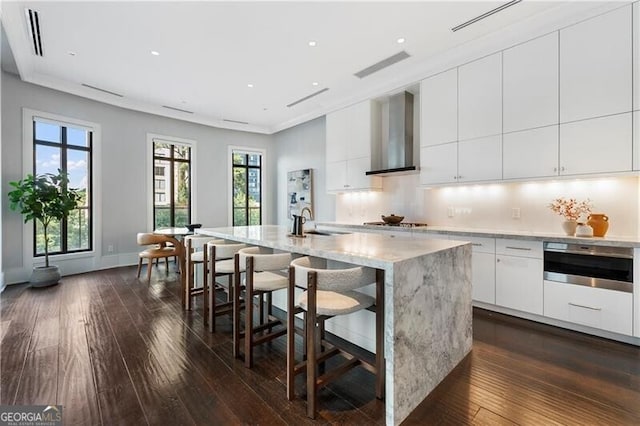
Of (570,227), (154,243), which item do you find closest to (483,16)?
(570,227)

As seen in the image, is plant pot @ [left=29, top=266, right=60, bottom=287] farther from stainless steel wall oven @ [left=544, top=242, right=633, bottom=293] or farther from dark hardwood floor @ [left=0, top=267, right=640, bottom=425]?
stainless steel wall oven @ [left=544, top=242, right=633, bottom=293]

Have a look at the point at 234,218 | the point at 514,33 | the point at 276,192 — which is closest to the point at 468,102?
the point at 514,33

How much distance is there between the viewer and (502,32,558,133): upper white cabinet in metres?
2.97

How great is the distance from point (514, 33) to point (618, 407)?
3.50 meters

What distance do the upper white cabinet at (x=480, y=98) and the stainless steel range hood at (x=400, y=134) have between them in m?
0.91

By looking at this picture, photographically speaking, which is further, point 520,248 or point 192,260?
point 192,260

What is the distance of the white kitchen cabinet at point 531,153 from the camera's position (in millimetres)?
2979

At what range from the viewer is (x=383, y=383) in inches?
71.1

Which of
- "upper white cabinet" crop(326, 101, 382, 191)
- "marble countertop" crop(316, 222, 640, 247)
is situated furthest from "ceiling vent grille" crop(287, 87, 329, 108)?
"marble countertop" crop(316, 222, 640, 247)

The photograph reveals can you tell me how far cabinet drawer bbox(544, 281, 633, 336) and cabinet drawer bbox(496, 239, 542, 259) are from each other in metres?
0.31

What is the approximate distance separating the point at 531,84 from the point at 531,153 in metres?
0.76

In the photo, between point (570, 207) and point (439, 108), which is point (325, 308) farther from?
point (439, 108)

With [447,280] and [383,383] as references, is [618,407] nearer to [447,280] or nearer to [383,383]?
[447,280]

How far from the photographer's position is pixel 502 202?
3.57 meters
